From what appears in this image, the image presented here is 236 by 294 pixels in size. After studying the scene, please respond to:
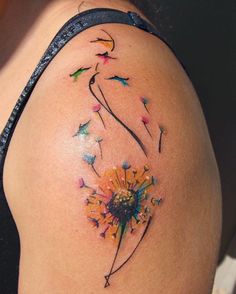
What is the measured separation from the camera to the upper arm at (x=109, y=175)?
0.78m

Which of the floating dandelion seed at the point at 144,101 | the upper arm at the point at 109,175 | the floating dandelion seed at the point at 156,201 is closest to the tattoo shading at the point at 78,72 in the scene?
the upper arm at the point at 109,175

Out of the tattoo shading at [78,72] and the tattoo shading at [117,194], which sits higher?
the tattoo shading at [78,72]

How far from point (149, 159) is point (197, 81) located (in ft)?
3.37

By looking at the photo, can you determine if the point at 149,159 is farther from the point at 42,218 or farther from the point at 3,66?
the point at 3,66

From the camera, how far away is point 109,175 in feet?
2.55

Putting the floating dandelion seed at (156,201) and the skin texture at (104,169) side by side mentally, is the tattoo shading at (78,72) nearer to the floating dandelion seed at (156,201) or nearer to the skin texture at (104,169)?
the skin texture at (104,169)

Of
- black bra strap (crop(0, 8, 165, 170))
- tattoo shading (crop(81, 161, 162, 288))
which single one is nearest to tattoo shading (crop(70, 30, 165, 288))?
tattoo shading (crop(81, 161, 162, 288))

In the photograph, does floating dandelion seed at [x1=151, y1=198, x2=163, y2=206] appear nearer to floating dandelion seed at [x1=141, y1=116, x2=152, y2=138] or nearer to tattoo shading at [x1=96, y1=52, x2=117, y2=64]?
floating dandelion seed at [x1=141, y1=116, x2=152, y2=138]

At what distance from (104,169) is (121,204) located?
70 millimetres

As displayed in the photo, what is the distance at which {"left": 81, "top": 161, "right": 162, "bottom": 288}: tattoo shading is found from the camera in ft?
2.56

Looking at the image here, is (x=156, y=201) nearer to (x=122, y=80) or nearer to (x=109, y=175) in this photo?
(x=109, y=175)

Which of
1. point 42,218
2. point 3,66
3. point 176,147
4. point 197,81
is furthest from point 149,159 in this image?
point 197,81

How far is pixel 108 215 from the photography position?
0.80m

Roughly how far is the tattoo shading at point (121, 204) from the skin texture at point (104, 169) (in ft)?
0.04
